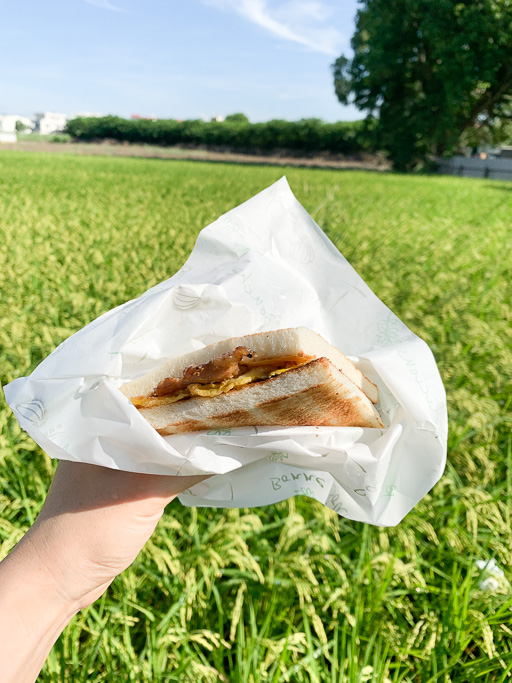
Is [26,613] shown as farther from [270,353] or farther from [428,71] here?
[428,71]

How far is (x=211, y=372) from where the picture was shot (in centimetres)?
132

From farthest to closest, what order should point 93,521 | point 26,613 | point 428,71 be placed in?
1. point 428,71
2. point 93,521
3. point 26,613

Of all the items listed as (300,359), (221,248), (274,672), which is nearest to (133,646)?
(274,672)

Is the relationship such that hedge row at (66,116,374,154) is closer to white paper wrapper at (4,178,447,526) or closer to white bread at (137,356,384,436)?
white paper wrapper at (4,178,447,526)

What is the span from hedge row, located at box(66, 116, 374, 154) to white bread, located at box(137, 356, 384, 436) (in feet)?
138

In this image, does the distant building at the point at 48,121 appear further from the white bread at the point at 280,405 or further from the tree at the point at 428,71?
the white bread at the point at 280,405

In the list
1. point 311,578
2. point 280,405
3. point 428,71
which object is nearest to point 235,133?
point 428,71

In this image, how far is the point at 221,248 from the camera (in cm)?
175

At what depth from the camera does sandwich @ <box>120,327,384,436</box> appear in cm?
127

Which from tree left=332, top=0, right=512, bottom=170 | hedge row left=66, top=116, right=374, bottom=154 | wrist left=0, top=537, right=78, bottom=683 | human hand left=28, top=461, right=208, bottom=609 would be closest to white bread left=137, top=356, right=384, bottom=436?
human hand left=28, top=461, right=208, bottom=609

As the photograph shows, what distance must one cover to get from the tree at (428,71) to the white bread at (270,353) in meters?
34.3

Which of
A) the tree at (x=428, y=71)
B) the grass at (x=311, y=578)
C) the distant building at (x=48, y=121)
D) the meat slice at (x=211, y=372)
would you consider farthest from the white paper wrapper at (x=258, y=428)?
the distant building at (x=48, y=121)

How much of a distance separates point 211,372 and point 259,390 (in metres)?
0.14

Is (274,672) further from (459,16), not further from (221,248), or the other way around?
(459,16)
